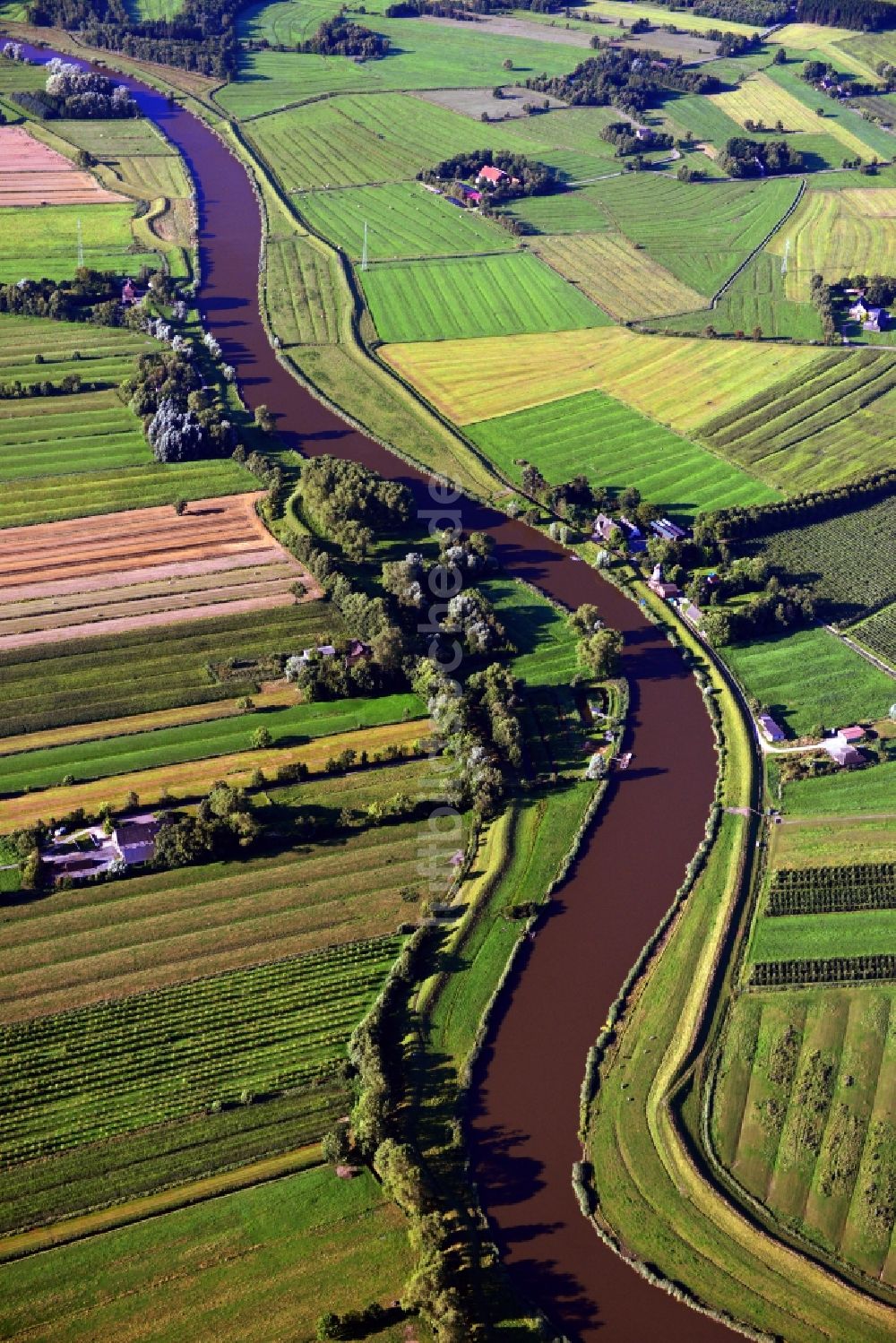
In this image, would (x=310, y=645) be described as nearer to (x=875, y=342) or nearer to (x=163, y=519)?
(x=163, y=519)

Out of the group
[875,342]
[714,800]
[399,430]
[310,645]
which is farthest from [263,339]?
[714,800]

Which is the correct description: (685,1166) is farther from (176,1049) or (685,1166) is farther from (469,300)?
(469,300)

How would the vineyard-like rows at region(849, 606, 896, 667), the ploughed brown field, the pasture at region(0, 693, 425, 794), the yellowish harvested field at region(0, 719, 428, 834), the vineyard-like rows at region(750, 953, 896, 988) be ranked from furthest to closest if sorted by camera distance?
the vineyard-like rows at region(849, 606, 896, 667)
the ploughed brown field
the pasture at region(0, 693, 425, 794)
the yellowish harvested field at region(0, 719, 428, 834)
the vineyard-like rows at region(750, 953, 896, 988)

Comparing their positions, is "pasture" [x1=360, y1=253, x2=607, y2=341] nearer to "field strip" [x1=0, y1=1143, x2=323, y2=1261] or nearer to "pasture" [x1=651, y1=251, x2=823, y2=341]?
"pasture" [x1=651, y1=251, x2=823, y2=341]

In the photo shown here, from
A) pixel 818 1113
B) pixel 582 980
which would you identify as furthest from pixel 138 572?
pixel 818 1113

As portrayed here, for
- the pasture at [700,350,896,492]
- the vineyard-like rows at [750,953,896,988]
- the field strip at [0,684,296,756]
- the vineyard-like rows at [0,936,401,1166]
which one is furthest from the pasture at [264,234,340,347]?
the vineyard-like rows at [750,953,896,988]

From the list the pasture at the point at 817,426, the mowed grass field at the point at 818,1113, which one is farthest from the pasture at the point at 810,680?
the mowed grass field at the point at 818,1113
